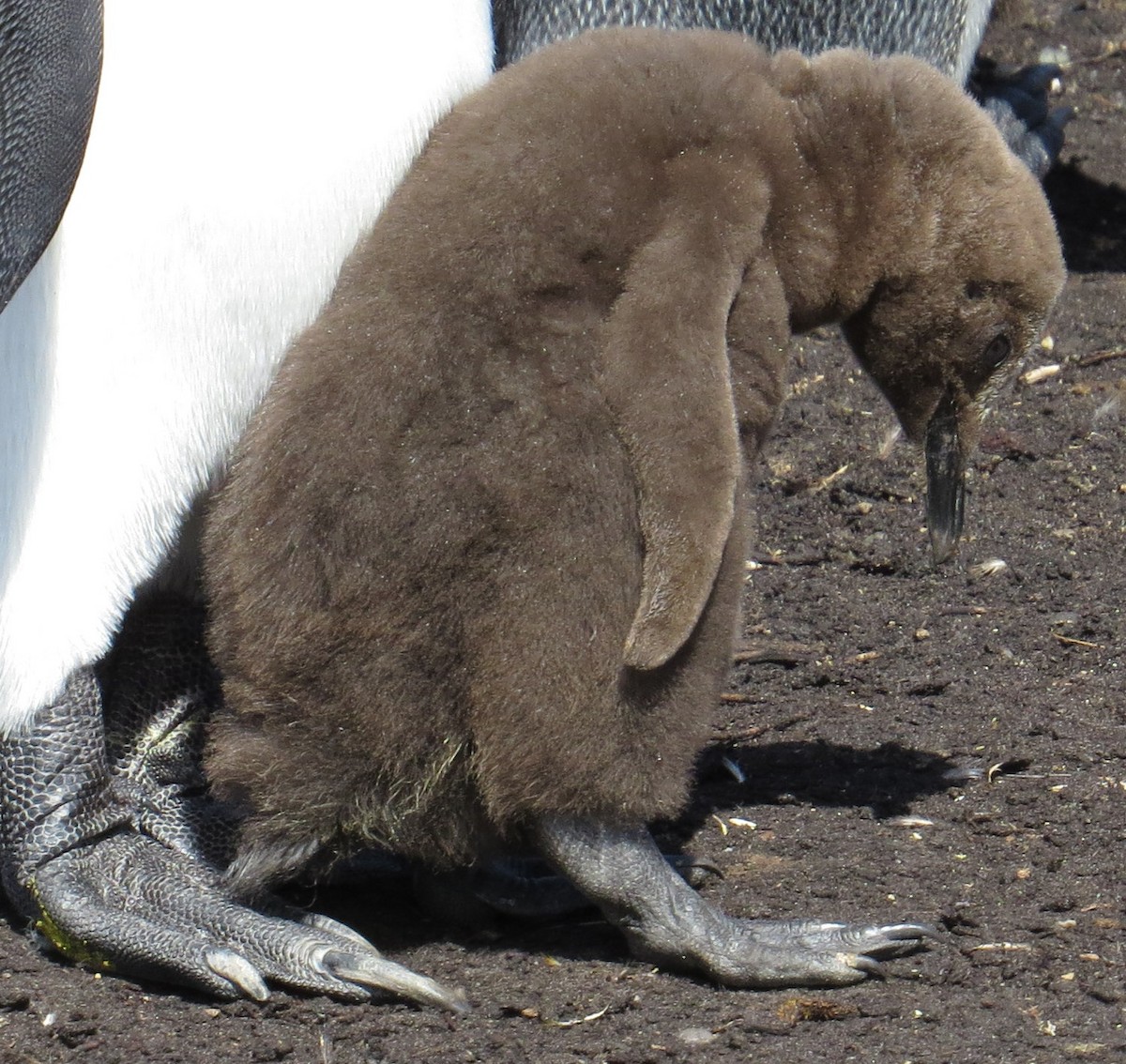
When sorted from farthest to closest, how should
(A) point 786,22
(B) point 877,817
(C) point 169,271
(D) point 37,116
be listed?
(A) point 786,22 → (B) point 877,817 → (C) point 169,271 → (D) point 37,116

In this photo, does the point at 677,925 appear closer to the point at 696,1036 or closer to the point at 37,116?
the point at 696,1036

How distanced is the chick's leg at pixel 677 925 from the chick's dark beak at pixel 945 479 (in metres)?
0.59

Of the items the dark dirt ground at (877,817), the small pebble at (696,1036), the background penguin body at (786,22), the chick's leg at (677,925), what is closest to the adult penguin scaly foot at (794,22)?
the background penguin body at (786,22)

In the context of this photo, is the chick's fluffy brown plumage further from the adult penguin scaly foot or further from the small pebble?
the adult penguin scaly foot

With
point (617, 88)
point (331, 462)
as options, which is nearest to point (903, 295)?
point (617, 88)

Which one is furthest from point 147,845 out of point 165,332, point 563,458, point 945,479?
point 945,479

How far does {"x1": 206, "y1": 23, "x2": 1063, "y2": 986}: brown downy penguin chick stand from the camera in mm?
1728

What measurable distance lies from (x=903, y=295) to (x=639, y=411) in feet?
1.38

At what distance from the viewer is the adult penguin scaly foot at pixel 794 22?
91.6 inches

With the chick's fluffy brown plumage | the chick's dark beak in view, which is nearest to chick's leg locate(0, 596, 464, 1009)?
the chick's fluffy brown plumage

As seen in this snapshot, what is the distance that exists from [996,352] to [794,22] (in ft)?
3.22

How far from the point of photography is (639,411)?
170 centimetres

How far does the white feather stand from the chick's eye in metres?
0.67

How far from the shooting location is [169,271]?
5.91ft
